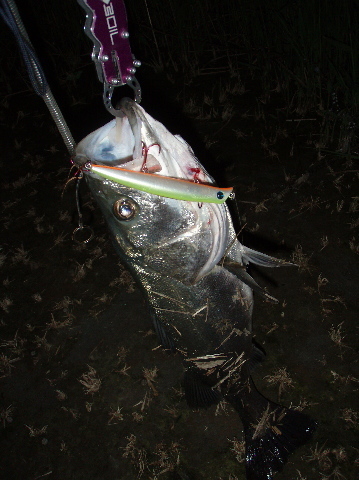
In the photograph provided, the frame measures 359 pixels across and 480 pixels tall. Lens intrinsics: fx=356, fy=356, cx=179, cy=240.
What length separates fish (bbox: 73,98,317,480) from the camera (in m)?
1.50

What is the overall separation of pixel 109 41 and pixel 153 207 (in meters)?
0.68

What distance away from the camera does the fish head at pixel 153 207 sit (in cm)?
148

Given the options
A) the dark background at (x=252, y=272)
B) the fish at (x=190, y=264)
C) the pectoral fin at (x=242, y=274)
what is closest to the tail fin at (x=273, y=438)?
the fish at (x=190, y=264)

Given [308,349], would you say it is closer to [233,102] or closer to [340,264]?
[340,264]

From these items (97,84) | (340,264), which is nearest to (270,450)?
(340,264)

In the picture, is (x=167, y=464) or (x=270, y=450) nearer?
(x=270, y=450)

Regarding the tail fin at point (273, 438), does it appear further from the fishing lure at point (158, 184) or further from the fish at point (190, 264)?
the fishing lure at point (158, 184)

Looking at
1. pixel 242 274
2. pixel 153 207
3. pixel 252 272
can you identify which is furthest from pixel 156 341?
pixel 153 207

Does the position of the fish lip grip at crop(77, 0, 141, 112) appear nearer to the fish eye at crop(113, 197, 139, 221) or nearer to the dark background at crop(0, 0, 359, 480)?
the fish eye at crop(113, 197, 139, 221)

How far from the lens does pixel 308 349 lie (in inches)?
105

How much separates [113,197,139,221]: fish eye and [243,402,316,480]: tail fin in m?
1.57

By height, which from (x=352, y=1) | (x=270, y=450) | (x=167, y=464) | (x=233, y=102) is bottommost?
(x=167, y=464)

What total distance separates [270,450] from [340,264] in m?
1.55

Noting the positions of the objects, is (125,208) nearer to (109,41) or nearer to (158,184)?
(158,184)
